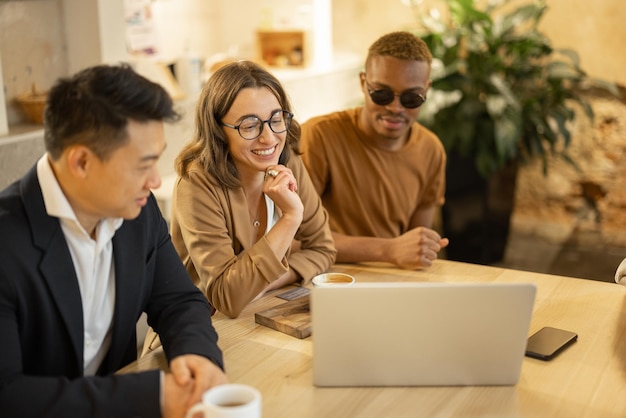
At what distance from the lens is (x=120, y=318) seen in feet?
4.89

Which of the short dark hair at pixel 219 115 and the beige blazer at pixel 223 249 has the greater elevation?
the short dark hair at pixel 219 115

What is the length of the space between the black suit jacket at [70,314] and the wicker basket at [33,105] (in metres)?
1.58

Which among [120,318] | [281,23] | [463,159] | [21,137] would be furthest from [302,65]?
[120,318]

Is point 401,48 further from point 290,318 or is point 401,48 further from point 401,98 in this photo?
point 290,318

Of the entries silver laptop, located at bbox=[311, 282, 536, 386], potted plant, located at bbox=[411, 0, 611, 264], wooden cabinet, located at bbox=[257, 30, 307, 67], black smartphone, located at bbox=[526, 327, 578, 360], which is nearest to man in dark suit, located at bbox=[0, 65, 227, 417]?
silver laptop, located at bbox=[311, 282, 536, 386]

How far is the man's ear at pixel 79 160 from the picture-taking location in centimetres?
127

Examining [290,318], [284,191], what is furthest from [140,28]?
[290,318]

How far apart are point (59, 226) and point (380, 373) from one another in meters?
0.64

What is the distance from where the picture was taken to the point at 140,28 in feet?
12.7

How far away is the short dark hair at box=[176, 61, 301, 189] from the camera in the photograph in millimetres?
1837

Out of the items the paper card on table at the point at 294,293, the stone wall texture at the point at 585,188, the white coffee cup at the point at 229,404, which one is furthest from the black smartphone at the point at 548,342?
the stone wall texture at the point at 585,188

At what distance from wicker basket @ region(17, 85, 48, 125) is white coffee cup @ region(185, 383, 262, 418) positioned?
213cm

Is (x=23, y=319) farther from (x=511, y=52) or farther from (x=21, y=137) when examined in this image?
(x=511, y=52)

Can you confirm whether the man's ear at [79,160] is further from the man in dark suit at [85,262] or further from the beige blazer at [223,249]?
the beige blazer at [223,249]
